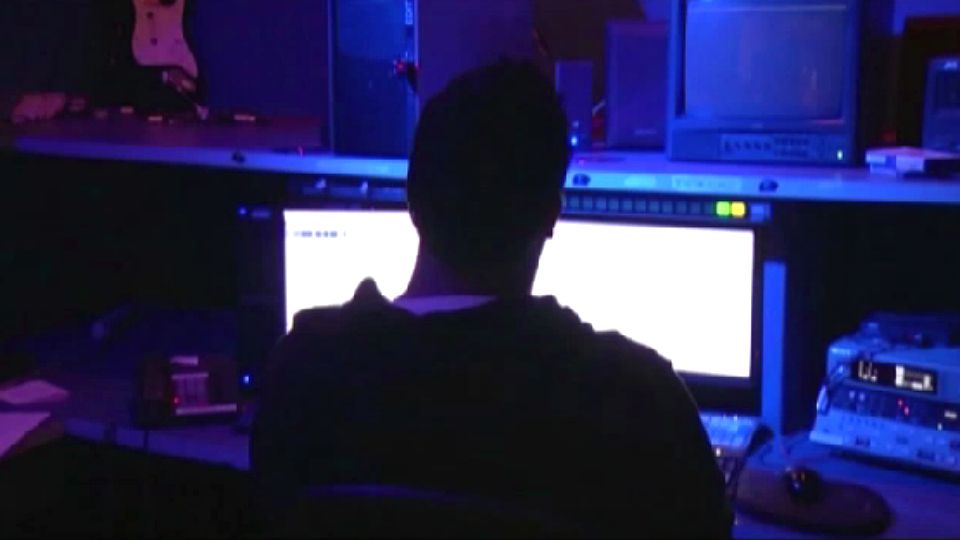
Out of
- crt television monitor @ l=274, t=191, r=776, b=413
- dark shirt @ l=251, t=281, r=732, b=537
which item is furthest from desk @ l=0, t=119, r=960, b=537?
dark shirt @ l=251, t=281, r=732, b=537

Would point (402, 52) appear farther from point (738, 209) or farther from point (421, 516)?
point (421, 516)

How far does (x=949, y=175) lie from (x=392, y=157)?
2.91 feet

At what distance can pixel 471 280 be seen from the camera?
1470mm

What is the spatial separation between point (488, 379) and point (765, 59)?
0.88 m

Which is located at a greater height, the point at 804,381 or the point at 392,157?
the point at 392,157

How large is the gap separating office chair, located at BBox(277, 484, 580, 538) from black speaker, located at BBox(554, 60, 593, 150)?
1.16m

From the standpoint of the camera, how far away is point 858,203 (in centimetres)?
229

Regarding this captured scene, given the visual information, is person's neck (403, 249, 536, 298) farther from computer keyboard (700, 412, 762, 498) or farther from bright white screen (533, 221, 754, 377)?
bright white screen (533, 221, 754, 377)

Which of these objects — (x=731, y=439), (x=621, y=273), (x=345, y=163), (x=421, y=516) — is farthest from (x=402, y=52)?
(x=421, y=516)

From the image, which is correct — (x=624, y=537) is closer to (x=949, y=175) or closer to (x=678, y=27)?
(x=949, y=175)

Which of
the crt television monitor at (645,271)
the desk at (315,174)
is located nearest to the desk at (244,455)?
the desk at (315,174)

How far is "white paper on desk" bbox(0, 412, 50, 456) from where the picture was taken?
6.82 ft

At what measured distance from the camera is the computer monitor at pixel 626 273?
84.6 inches

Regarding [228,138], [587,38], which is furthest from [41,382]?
[587,38]
